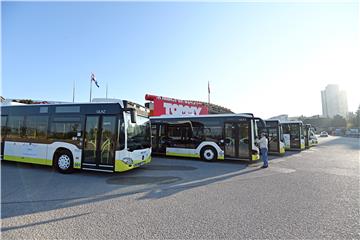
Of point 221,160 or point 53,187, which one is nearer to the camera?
point 53,187

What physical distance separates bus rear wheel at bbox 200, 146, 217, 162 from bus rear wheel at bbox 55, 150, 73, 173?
6.77 meters

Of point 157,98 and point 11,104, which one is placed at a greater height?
point 157,98

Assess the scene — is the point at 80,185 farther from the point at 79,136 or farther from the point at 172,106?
the point at 172,106

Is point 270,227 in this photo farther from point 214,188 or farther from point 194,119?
point 194,119

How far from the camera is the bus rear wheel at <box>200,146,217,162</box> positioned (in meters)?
11.0

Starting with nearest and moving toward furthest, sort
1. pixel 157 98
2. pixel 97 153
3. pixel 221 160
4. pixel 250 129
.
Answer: pixel 97 153, pixel 250 129, pixel 221 160, pixel 157 98

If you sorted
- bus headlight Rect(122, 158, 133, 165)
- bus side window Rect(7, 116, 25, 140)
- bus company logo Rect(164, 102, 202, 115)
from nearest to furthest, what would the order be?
bus headlight Rect(122, 158, 133, 165)
bus side window Rect(7, 116, 25, 140)
bus company logo Rect(164, 102, 202, 115)

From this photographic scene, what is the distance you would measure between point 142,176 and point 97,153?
1.92 m

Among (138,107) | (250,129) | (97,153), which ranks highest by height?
(138,107)

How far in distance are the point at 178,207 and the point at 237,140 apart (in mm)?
6886

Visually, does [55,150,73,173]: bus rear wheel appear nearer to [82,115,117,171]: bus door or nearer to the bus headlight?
[82,115,117,171]: bus door

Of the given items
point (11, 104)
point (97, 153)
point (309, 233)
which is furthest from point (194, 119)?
point (11, 104)

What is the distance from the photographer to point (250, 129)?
1023 centimetres

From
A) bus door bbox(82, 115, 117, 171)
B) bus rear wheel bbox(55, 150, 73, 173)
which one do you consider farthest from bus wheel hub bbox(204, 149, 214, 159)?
bus rear wheel bbox(55, 150, 73, 173)
